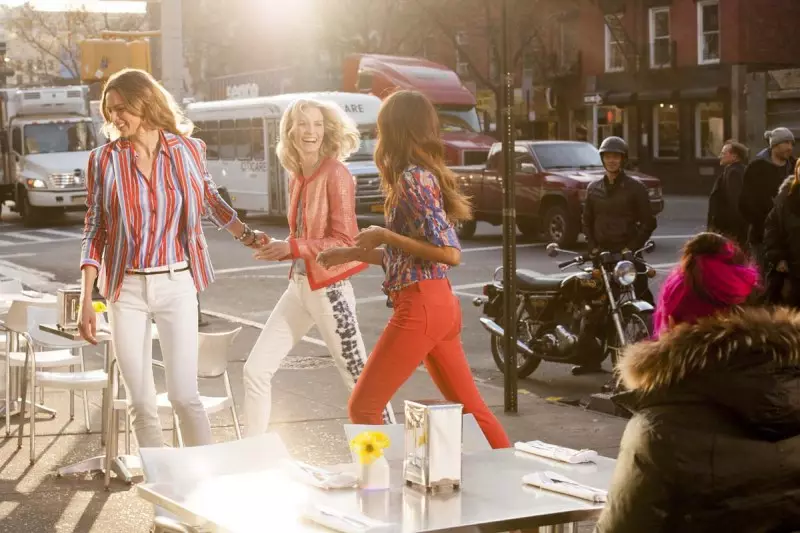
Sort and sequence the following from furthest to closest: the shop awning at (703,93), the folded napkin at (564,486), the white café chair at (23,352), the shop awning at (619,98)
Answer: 1. the shop awning at (619,98)
2. the shop awning at (703,93)
3. the white café chair at (23,352)
4. the folded napkin at (564,486)

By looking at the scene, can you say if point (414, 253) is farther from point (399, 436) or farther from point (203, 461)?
point (203, 461)

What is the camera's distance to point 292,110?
6.60 metres

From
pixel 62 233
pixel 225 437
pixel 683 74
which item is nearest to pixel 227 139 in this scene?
pixel 62 233

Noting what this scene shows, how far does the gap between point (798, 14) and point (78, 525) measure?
39.8 metres

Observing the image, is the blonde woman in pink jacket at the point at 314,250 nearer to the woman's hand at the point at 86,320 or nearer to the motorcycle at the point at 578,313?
the woman's hand at the point at 86,320

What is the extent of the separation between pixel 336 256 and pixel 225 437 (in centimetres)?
310

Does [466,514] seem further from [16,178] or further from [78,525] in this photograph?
[16,178]

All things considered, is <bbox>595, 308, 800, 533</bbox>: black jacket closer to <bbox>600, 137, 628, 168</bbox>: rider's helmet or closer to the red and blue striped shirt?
the red and blue striped shirt

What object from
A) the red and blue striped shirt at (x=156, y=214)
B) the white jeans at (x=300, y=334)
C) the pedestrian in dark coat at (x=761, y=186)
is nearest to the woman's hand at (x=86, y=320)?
the red and blue striped shirt at (x=156, y=214)

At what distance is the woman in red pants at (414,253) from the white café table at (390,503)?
1395mm

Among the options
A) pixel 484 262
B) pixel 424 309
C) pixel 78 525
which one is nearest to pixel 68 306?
pixel 78 525

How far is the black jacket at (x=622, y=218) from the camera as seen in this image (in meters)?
10.8

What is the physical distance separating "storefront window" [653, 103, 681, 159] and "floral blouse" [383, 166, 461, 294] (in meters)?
39.7

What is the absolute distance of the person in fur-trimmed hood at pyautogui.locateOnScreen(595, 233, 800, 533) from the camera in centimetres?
308
